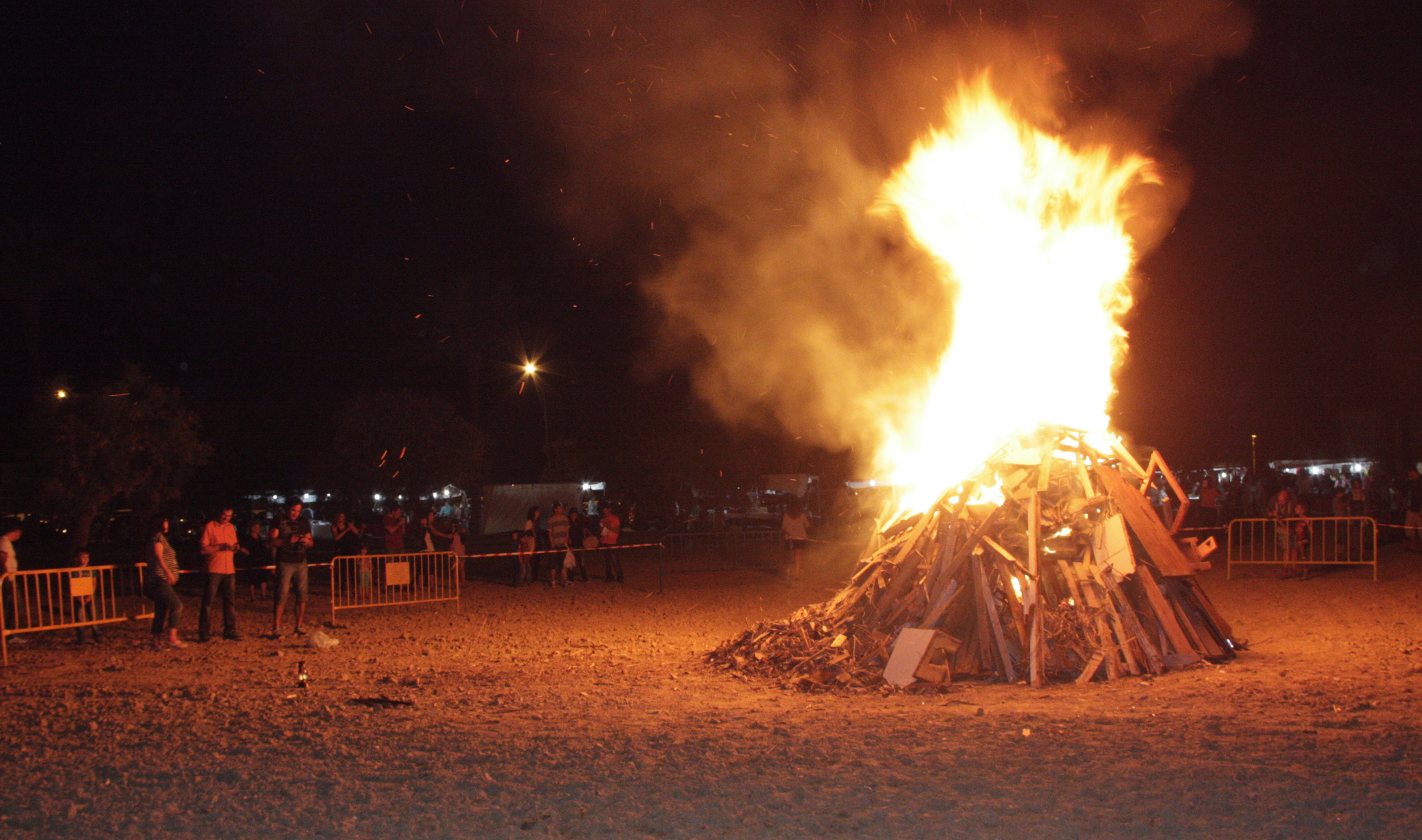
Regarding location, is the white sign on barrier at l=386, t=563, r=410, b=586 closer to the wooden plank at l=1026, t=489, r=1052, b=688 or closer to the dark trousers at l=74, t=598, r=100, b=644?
the dark trousers at l=74, t=598, r=100, b=644

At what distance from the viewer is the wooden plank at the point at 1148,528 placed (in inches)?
349

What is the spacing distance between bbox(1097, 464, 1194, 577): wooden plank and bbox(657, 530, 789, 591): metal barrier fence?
32.4 ft

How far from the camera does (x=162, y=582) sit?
10578 millimetres

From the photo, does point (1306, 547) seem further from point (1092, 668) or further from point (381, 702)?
point (381, 702)

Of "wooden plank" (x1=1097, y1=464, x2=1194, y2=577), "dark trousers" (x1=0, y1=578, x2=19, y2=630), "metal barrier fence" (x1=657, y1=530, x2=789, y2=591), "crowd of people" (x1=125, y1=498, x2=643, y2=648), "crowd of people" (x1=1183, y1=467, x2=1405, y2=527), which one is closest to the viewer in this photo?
"wooden plank" (x1=1097, y1=464, x2=1194, y2=577)

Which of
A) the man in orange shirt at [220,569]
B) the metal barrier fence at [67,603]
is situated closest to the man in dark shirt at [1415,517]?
the man in orange shirt at [220,569]

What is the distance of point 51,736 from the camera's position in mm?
6531

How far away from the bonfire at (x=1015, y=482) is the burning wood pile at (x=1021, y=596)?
0.02m

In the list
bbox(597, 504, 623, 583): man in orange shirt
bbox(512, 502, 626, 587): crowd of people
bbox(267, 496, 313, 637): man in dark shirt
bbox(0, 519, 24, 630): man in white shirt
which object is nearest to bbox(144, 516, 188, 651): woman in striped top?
bbox(267, 496, 313, 637): man in dark shirt

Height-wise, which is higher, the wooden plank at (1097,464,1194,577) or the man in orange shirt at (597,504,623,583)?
the wooden plank at (1097,464,1194,577)

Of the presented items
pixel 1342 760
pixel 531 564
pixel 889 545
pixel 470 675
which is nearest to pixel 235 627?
pixel 470 675

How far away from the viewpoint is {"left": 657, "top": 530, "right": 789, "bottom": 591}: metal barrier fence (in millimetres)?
20031

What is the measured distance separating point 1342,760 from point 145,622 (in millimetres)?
13780

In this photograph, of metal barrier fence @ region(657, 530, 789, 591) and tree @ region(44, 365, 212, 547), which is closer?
tree @ region(44, 365, 212, 547)
